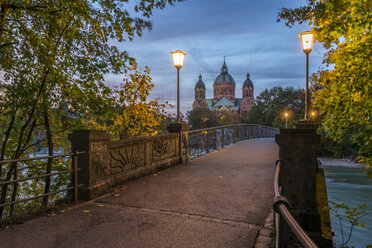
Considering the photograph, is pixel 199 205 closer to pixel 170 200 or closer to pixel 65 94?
pixel 170 200

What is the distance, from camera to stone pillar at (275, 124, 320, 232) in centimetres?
337

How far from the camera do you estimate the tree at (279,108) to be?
5453cm

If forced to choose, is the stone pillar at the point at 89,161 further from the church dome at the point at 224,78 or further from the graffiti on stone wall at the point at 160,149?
the church dome at the point at 224,78

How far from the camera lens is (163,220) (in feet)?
12.2

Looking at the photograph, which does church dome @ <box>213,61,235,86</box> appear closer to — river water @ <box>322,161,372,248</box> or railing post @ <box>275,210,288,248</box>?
river water @ <box>322,161,372,248</box>

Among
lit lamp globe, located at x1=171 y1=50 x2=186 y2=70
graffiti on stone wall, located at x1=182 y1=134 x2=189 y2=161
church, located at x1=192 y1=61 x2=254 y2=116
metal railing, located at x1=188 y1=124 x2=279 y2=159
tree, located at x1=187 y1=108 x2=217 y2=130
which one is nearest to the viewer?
lit lamp globe, located at x1=171 y1=50 x2=186 y2=70

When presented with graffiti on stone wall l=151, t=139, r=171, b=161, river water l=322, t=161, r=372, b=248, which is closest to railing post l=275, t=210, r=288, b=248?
graffiti on stone wall l=151, t=139, r=171, b=161

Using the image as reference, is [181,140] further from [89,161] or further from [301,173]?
[301,173]

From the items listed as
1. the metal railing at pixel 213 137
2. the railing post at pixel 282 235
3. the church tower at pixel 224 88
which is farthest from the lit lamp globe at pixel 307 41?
the church tower at pixel 224 88

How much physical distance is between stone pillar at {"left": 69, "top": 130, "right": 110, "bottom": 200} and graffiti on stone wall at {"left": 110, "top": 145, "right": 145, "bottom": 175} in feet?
1.77

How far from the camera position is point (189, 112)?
61938mm

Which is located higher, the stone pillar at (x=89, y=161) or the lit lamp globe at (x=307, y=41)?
the lit lamp globe at (x=307, y=41)

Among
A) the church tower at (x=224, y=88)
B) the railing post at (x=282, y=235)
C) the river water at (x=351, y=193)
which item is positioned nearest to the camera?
the railing post at (x=282, y=235)

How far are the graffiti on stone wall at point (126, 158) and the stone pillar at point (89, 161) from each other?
540 mm
